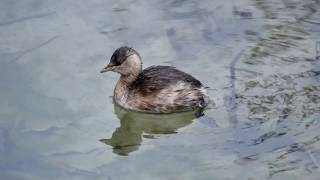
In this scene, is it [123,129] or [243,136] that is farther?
[123,129]

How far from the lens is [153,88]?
25.8 feet

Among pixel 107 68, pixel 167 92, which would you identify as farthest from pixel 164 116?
pixel 107 68

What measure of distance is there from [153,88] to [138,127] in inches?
17.5

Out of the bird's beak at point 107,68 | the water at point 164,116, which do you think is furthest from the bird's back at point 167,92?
the bird's beak at point 107,68

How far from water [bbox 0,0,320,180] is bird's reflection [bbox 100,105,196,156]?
1 cm

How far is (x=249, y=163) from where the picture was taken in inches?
263

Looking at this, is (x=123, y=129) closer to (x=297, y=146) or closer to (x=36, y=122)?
(x=36, y=122)

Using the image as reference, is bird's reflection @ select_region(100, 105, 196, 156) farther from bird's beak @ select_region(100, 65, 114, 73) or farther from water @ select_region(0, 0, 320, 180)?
bird's beak @ select_region(100, 65, 114, 73)

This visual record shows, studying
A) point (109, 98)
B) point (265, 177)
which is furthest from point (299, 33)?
point (265, 177)

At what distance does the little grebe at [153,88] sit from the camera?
773 cm

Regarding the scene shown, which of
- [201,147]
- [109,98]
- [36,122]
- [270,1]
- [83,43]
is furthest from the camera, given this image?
[270,1]

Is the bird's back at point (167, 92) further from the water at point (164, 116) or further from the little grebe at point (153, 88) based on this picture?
the water at point (164, 116)

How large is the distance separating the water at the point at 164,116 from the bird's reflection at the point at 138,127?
0.01 metres

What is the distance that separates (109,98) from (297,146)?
196 cm
